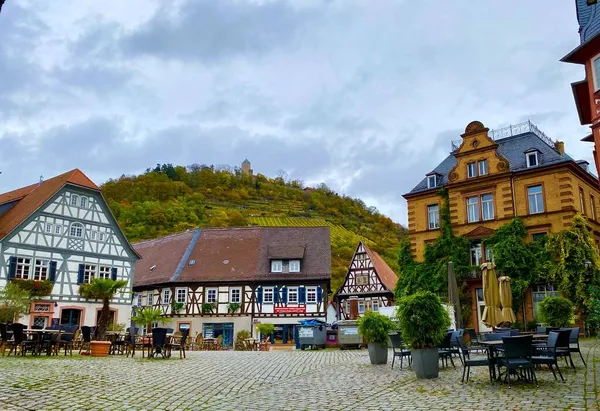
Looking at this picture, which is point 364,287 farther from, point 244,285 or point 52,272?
point 52,272

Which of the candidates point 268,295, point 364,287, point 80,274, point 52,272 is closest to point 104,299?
point 52,272

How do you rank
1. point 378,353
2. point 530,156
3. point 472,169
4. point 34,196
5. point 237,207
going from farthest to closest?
point 237,207 < point 34,196 < point 472,169 < point 530,156 < point 378,353

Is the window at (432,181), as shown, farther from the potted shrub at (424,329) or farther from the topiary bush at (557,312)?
the potted shrub at (424,329)

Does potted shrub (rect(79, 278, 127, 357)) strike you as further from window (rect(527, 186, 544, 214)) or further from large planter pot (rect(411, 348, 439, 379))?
window (rect(527, 186, 544, 214))

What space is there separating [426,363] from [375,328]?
4036mm

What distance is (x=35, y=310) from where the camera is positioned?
31.4 m

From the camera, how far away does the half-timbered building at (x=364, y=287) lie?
45969 mm

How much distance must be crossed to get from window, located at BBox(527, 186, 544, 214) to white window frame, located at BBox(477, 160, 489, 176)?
2.82 meters

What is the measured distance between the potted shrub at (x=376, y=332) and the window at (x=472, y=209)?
18.0m

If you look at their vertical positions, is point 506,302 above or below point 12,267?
below

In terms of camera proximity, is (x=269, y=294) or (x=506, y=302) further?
(x=269, y=294)

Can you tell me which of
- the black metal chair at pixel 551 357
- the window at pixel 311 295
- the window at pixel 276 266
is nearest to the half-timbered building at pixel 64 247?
the window at pixel 276 266

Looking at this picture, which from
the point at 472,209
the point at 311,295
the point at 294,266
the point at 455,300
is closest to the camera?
the point at 455,300

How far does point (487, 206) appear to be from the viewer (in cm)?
3164
